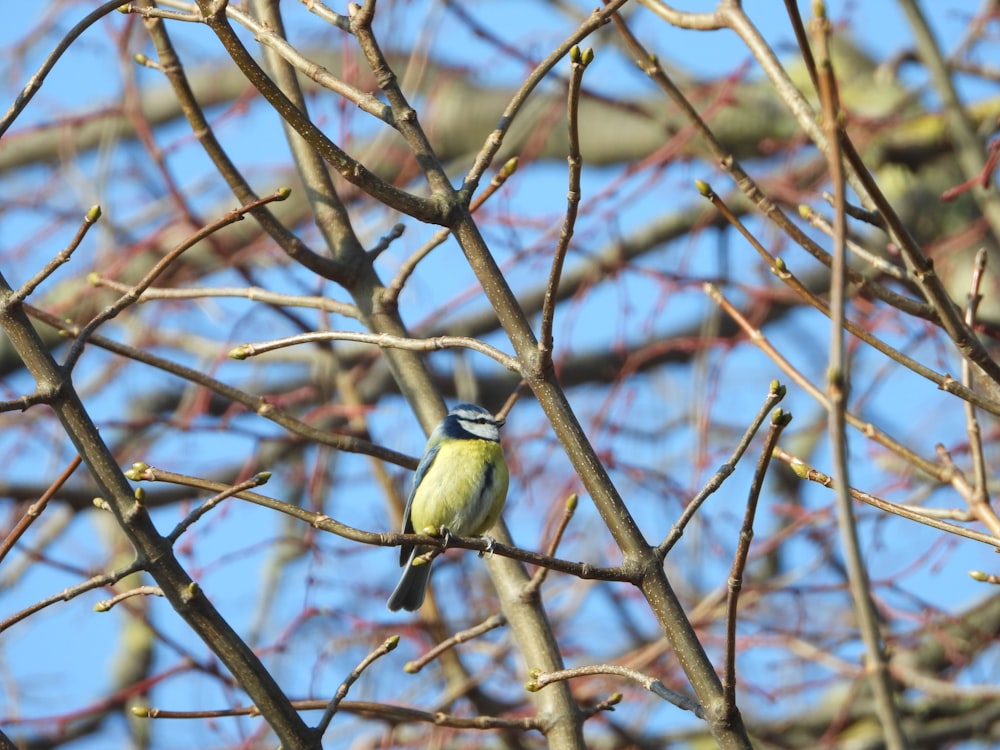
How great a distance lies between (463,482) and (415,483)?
166 millimetres

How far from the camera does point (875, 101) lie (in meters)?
5.95

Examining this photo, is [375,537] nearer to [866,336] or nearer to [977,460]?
[866,336]

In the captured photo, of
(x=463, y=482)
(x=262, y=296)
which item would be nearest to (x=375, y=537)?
(x=262, y=296)

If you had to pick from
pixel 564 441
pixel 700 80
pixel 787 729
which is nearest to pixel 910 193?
pixel 700 80

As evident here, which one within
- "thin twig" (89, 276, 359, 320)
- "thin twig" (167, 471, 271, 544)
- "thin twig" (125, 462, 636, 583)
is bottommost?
"thin twig" (125, 462, 636, 583)

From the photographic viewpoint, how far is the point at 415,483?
3260 mm

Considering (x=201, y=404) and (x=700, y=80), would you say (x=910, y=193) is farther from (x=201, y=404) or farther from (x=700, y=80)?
(x=201, y=404)

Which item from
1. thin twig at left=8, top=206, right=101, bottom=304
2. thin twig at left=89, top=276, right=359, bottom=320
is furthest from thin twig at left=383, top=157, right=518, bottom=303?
thin twig at left=8, top=206, right=101, bottom=304

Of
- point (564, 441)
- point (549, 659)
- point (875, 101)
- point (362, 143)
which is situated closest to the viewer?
point (564, 441)

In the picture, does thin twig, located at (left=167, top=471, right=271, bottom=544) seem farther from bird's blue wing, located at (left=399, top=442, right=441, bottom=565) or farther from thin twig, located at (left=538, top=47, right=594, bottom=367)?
bird's blue wing, located at (left=399, top=442, right=441, bottom=565)

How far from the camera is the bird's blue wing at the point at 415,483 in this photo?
9.41ft

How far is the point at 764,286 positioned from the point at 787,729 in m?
1.82

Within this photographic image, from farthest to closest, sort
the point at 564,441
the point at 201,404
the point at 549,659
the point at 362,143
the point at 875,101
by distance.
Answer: the point at 362,143
the point at 875,101
the point at 201,404
the point at 549,659
the point at 564,441

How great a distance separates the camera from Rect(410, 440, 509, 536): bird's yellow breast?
3.12m
